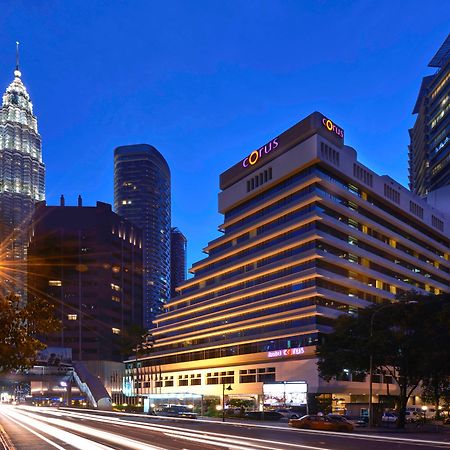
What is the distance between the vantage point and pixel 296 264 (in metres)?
106

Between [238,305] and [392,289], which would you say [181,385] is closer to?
[238,305]

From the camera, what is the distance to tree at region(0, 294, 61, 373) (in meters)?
23.6

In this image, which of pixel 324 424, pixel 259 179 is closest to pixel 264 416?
pixel 324 424

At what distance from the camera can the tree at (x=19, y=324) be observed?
23.6m

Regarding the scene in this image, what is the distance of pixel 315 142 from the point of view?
344ft

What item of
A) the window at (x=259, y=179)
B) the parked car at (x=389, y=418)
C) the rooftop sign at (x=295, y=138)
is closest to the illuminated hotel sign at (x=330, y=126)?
the rooftop sign at (x=295, y=138)

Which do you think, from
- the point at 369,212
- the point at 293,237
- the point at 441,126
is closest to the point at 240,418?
the point at 293,237

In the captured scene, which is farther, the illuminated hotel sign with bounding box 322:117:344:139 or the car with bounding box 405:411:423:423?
the illuminated hotel sign with bounding box 322:117:344:139

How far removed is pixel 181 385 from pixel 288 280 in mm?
46517

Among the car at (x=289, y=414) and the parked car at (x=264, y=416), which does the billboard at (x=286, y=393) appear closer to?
the car at (x=289, y=414)

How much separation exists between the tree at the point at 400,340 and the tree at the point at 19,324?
1615 inches

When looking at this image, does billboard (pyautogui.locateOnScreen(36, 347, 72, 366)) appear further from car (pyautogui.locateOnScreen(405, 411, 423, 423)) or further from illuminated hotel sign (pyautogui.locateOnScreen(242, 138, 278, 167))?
car (pyautogui.locateOnScreen(405, 411, 423, 423))

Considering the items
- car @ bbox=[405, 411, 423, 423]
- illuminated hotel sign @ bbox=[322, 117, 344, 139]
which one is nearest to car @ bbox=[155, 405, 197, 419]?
car @ bbox=[405, 411, 423, 423]

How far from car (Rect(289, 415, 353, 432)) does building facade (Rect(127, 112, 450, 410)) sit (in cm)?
3468
